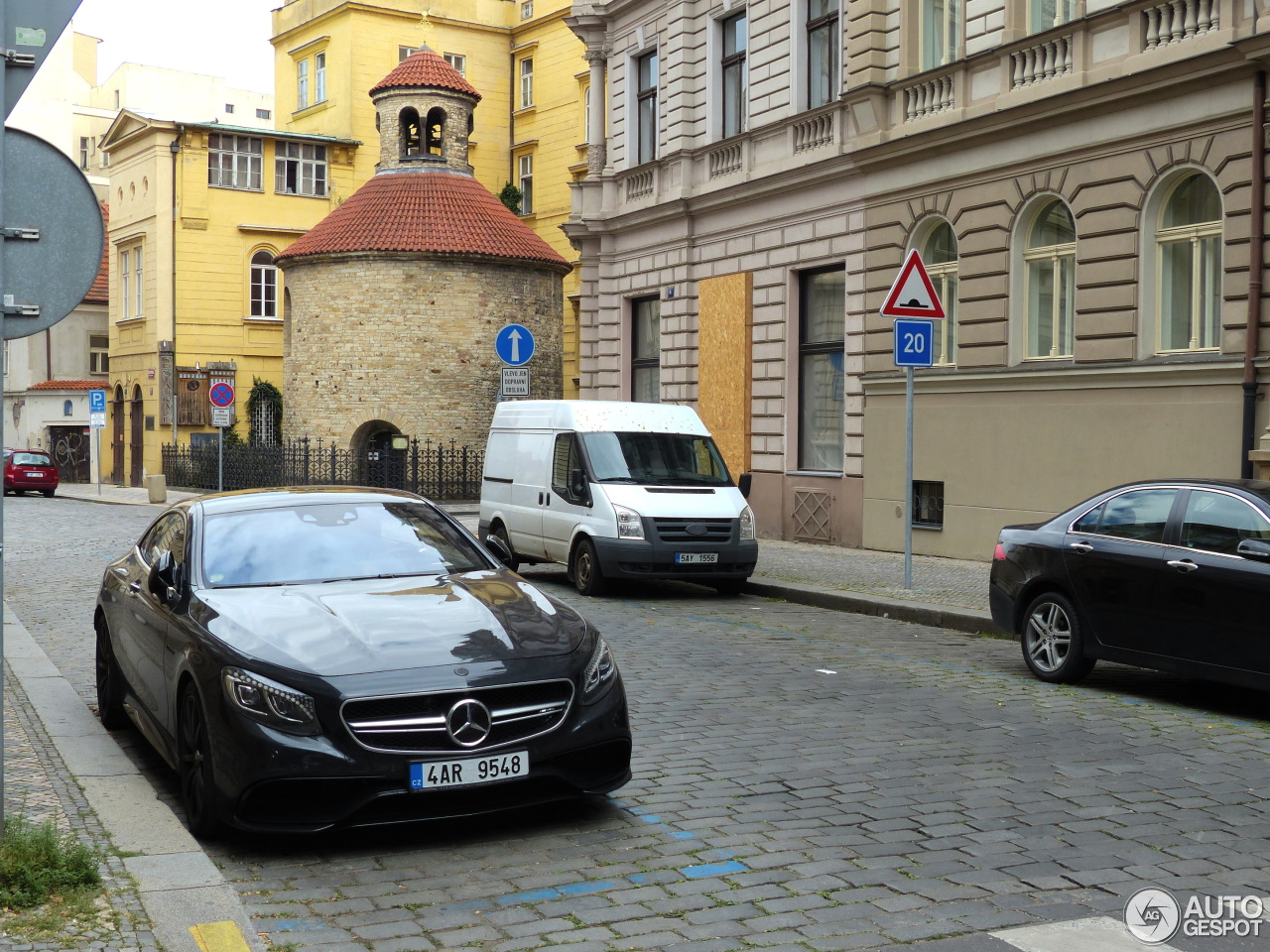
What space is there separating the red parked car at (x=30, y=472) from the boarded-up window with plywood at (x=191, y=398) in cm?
498

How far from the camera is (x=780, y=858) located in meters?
5.76

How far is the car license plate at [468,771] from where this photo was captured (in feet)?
18.9

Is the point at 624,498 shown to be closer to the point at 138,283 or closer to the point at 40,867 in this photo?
the point at 40,867

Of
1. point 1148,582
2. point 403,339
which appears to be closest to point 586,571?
point 1148,582

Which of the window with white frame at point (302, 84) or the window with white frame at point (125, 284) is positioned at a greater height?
the window with white frame at point (302, 84)

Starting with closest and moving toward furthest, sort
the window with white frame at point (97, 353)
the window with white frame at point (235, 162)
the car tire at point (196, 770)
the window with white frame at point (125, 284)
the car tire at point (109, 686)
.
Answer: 1. the car tire at point (196, 770)
2. the car tire at point (109, 686)
3. the window with white frame at point (235, 162)
4. the window with white frame at point (125, 284)
5. the window with white frame at point (97, 353)

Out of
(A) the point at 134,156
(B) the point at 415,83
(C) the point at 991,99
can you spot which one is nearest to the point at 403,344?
(B) the point at 415,83

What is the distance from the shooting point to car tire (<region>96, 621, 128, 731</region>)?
27.1 feet

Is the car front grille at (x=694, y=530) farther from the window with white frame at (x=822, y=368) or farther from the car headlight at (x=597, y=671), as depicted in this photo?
the car headlight at (x=597, y=671)

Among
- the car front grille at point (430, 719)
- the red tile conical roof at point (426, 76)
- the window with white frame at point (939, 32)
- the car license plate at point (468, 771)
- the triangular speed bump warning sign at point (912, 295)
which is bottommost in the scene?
the car license plate at point (468, 771)

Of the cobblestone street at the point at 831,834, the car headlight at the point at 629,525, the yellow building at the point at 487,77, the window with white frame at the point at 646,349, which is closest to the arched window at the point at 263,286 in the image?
the yellow building at the point at 487,77

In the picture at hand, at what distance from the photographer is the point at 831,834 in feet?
20.1

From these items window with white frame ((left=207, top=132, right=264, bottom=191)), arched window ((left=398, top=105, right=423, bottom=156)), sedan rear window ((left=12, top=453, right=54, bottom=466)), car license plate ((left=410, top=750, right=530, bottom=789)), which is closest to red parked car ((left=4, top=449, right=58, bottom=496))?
sedan rear window ((left=12, top=453, right=54, bottom=466))

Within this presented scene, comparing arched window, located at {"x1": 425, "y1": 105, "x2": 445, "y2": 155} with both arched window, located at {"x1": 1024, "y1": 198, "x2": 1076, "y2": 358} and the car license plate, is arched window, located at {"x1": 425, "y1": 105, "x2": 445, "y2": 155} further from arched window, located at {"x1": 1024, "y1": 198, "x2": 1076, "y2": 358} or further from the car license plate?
the car license plate
